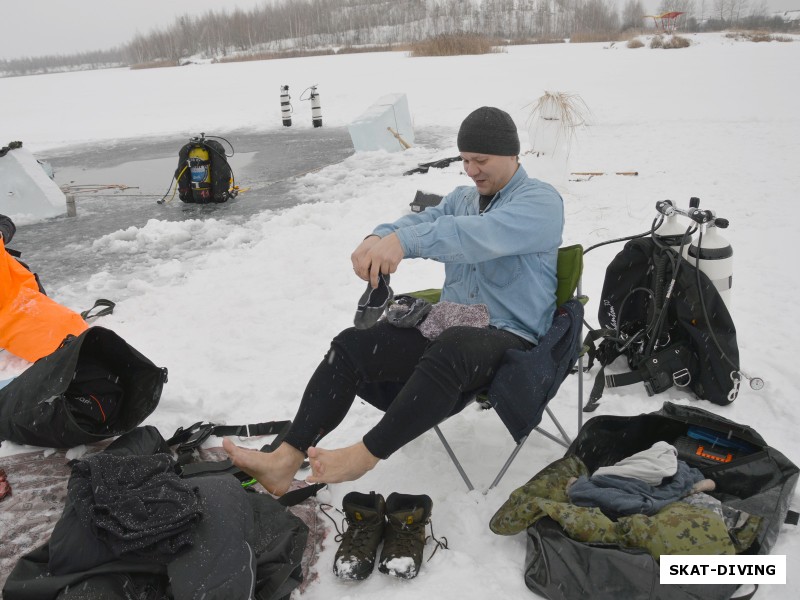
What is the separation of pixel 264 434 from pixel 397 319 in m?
0.97

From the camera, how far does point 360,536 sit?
7.06 feet

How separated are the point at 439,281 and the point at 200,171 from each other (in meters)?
4.15

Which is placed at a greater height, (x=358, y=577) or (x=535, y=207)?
(x=535, y=207)

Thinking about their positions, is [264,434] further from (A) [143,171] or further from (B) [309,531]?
(A) [143,171]

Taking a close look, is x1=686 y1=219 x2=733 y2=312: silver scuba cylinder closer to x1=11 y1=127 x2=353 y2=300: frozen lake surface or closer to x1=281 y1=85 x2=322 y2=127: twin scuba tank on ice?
x1=11 y1=127 x2=353 y2=300: frozen lake surface

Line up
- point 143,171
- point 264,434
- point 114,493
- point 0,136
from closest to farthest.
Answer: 1. point 114,493
2. point 264,434
3. point 143,171
4. point 0,136

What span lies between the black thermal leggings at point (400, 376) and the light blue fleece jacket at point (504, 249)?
0.49ft

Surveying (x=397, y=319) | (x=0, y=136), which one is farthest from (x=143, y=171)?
(x=397, y=319)

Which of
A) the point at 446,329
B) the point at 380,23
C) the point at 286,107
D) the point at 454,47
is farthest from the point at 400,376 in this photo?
the point at 380,23

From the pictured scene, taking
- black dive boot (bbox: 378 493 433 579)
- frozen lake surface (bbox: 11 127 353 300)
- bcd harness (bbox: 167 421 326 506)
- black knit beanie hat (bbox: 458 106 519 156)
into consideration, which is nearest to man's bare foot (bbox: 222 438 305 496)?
bcd harness (bbox: 167 421 326 506)

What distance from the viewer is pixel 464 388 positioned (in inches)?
86.1

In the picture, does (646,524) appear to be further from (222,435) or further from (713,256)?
(222,435)

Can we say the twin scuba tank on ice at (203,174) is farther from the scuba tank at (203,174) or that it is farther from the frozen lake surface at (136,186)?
the frozen lake surface at (136,186)

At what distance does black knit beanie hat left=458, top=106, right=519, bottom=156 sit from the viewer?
8.13 ft
